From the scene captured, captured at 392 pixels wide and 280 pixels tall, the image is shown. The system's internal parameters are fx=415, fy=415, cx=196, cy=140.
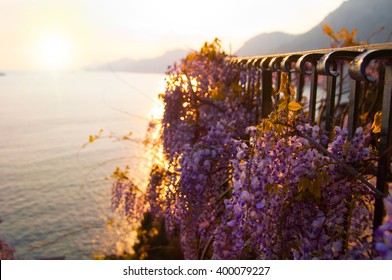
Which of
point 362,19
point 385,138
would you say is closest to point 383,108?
point 385,138

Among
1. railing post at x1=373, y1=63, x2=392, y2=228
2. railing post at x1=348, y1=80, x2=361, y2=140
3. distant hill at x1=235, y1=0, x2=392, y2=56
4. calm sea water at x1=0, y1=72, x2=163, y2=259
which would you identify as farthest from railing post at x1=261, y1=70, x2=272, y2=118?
calm sea water at x1=0, y1=72, x2=163, y2=259

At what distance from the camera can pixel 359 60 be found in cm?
123

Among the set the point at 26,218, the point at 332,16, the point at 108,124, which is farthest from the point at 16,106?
the point at 332,16

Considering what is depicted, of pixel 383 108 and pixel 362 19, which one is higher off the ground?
pixel 362 19

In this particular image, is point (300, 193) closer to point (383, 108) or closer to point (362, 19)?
point (383, 108)

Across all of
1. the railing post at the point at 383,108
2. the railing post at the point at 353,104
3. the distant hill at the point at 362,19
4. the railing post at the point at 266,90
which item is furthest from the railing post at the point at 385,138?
the distant hill at the point at 362,19

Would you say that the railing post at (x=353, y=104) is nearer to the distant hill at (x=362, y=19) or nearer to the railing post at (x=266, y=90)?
the railing post at (x=266, y=90)

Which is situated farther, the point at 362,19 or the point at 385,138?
the point at 362,19

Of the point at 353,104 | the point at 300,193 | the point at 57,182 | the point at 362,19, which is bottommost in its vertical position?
the point at 57,182

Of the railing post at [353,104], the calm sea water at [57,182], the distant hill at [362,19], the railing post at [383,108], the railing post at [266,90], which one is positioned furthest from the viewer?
the calm sea water at [57,182]
